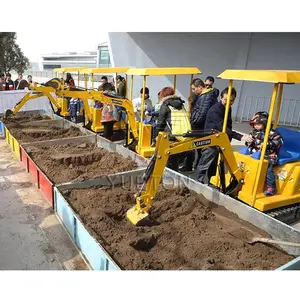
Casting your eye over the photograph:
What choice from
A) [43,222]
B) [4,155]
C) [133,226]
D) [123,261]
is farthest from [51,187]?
[4,155]

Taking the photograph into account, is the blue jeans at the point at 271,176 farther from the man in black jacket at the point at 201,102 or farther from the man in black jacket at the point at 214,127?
the man in black jacket at the point at 201,102

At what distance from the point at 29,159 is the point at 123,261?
3.57 meters

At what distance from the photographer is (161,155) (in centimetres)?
341

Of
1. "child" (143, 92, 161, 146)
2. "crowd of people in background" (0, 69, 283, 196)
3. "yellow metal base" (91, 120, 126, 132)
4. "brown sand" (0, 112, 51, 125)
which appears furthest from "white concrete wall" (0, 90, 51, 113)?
"child" (143, 92, 161, 146)

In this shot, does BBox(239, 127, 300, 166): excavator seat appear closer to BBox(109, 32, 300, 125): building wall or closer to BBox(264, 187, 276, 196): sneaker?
BBox(264, 187, 276, 196): sneaker

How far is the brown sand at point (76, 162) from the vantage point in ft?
18.0

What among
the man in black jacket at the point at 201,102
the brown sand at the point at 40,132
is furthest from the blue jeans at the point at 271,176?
the brown sand at the point at 40,132

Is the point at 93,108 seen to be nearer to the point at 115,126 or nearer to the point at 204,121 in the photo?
the point at 115,126

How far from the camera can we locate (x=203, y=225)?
150 inches

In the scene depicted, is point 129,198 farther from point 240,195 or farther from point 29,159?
point 29,159

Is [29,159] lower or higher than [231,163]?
lower

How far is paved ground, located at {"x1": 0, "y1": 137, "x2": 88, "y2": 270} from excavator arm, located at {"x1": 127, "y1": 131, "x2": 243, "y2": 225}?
925 millimetres

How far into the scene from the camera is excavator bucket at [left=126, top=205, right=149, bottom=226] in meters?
3.62

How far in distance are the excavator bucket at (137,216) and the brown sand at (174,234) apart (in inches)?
3.3
